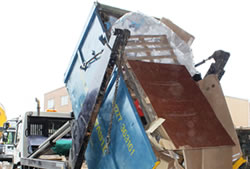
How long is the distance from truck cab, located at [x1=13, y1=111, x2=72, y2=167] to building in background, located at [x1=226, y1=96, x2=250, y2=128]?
23.1 meters

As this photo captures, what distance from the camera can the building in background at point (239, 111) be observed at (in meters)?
26.4

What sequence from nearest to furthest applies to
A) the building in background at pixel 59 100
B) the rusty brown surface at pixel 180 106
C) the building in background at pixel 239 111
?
the rusty brown surface at pixel 180 106, the building in background at pixel 239 111, the building in background at pixel 59 100

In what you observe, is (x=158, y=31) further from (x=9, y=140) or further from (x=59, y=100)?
(x=59, y=100)

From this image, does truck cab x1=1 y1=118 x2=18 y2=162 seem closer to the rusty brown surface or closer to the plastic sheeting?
the plastic sheeting

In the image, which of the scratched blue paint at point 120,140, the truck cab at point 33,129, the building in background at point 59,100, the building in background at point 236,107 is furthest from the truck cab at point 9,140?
the building in background at point 59,100

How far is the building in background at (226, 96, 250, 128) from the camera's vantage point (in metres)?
26.4

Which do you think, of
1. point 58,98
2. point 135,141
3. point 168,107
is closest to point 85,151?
point 135,141

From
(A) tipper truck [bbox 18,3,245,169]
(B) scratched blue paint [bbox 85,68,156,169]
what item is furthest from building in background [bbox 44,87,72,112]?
(B) scratched blue paint [bbox 85,68,156,169]

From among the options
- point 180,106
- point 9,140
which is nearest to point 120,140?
point 180,106

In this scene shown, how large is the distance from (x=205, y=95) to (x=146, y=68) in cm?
68

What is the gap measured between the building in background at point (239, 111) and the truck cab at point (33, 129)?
75.8 feet

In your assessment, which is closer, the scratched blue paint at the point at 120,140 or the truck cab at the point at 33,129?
the scratched blue paint at the point at 120,140

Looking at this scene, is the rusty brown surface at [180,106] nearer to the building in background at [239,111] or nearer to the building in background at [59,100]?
the building in background at [239,111]

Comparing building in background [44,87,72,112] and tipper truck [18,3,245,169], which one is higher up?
building in background [44,87,72,112]
